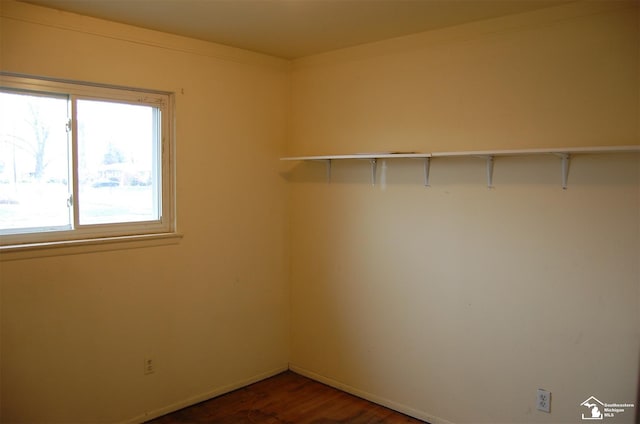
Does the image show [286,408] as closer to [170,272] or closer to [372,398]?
[372,398]

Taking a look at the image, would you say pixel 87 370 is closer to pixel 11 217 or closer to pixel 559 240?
pixel 11 217

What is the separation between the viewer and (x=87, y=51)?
2939mm

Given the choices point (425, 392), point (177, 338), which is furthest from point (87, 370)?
point (425, 392)

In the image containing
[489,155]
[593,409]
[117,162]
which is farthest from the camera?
[117,162]

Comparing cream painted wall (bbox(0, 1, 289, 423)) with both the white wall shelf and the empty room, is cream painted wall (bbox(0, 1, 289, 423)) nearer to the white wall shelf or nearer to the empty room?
the empty room

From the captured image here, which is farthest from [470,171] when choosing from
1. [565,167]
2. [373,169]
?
[373,169]

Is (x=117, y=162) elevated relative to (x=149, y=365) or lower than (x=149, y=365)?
elevated

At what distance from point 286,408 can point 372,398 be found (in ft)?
2.06

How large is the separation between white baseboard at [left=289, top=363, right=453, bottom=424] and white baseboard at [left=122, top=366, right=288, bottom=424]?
22 centimetres

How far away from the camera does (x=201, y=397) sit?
3584 mm

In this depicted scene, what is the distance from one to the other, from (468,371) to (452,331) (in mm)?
259

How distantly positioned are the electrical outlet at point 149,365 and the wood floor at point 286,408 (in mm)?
332

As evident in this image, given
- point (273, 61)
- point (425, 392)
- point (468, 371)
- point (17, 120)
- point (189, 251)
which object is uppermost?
point (273, 61)

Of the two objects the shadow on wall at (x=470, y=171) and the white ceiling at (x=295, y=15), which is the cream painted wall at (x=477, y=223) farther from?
the white ceiling at (x=295, y=15)
